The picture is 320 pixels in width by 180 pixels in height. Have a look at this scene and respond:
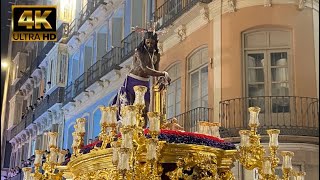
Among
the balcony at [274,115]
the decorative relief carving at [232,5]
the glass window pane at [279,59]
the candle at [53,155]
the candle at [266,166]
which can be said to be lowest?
the candle at [266,166]

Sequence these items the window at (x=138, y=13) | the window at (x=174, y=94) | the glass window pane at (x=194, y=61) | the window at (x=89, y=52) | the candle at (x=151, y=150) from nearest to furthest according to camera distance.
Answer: the candle at (x=151, y=150), the glass window pane at (x=194, y=61), the window at (x=174, y=94), the window at (x=138, y=13), the window at (x=89, y=52)

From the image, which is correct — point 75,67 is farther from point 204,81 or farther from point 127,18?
point 204,81

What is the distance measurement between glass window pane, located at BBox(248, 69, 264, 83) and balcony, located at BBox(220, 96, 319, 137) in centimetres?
37

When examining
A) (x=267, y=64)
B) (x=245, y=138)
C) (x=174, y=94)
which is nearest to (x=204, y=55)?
(x=174, y=94)

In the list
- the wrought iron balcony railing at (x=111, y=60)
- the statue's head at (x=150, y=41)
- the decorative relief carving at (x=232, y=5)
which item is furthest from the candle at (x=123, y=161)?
the wrought iron balcony railing at (x=111, y=60)

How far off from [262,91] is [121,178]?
4376 millimetres

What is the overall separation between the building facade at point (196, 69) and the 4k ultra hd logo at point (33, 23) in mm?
2473

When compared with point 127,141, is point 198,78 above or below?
above

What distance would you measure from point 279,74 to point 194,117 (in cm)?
150

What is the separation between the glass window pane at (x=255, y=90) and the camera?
9.04 metres

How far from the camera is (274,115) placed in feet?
28.3

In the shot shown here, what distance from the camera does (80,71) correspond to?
13555 mm

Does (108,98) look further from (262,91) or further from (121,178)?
(121,178)

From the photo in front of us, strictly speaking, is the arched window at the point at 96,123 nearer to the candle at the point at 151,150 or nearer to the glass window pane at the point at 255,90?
the glass window pane at the point at 255,90
